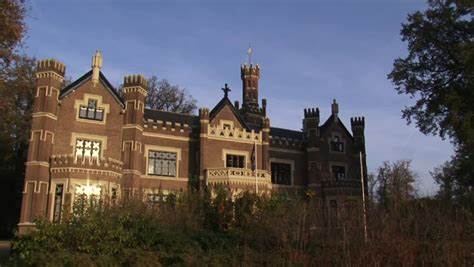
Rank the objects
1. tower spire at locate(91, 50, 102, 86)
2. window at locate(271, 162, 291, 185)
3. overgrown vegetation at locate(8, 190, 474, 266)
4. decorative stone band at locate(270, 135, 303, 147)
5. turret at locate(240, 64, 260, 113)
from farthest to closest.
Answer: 1. turret at locate(240, 64, 260, 113)
2. decorative stone band at locate(270, 135, 303, 147)
3. window at locate(271, 162, 291, 185)
4. tower spire at locate(91, 50, 102, 86)
5. overgrown vegetation at locate(8, 190, 474, 266)

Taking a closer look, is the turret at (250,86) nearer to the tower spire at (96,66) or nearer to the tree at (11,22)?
the tower spire at (96,66)

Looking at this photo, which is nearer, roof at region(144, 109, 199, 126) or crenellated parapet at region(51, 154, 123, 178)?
crenellated parapet at region(51, 154, 123, 178)

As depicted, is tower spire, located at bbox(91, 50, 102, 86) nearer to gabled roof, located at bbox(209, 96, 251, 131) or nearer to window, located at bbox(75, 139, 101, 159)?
window, located at bbox(75, 139, 101, 159)

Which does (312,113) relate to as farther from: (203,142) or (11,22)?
(11,22)

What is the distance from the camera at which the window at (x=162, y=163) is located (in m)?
30.0

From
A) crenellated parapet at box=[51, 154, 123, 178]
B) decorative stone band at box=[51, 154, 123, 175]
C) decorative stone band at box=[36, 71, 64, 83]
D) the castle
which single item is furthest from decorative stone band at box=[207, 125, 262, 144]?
decorative stone band at box=[36, 71, 64, 83]

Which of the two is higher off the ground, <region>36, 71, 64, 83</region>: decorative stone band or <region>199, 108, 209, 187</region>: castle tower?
<region>36, 71, 64, 83</region>: decorative stone band

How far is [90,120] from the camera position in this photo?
28375 millimetres

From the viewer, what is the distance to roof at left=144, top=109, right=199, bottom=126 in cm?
3269

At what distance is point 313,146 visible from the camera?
35.2 m

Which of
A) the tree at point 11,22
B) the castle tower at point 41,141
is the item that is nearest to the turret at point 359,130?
the castle tower at point 41,141

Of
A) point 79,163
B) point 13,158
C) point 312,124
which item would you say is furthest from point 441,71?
point 13,158

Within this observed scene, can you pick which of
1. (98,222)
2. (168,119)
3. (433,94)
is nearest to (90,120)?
(168,119)

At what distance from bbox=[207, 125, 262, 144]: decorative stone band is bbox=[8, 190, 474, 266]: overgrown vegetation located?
45.5 ft
